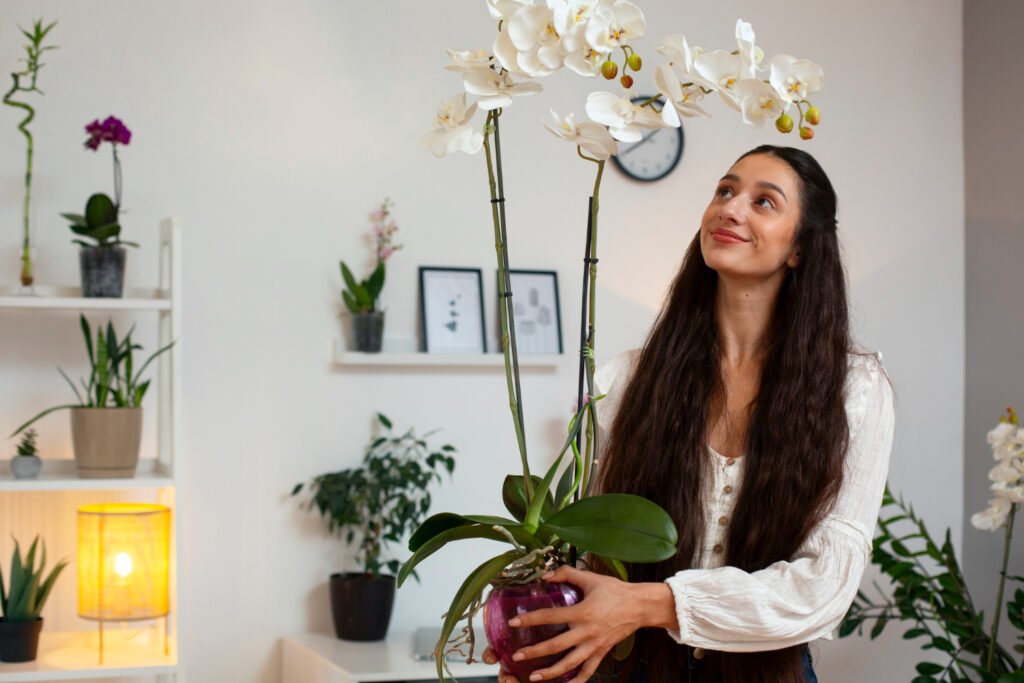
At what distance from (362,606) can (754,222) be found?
190 centimetres

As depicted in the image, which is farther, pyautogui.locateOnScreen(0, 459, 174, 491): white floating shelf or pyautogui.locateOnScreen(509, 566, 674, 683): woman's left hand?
pyautogui.locateOnScreen(0, 459, 174, 491): white floating shelf

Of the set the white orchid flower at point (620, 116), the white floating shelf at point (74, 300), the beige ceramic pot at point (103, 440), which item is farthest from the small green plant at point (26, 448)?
the white orchid flower at point (620, 116)

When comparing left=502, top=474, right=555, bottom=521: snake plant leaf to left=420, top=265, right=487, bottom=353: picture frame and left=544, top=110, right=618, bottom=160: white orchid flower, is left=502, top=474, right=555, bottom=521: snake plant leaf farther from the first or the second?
left=420, top=265, right=487, bottom=353: picture frame

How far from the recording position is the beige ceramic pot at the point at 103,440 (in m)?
2.78

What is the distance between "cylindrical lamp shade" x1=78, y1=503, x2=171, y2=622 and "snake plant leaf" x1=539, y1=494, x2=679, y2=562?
1.94m

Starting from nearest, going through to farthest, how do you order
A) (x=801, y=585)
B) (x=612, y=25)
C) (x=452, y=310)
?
1. (x=612, y=25)
2. (x=801, y=585)
3. (x=452, y=310)

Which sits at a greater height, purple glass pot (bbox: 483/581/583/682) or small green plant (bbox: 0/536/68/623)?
purple glass pot (bbox: 483/581/583/682)

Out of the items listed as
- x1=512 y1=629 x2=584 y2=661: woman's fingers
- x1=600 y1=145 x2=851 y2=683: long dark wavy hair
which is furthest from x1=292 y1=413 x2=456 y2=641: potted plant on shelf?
x1=512 y1=629 x2=584 y2=661: woman's fingers

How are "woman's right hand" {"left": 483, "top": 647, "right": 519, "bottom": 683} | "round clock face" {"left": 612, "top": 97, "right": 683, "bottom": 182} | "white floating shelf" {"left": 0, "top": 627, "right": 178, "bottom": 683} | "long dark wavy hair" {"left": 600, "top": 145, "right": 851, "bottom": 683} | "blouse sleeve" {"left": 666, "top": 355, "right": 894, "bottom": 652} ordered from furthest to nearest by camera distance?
"round clock face" {"left": 612, "top": 97, "right": 683, "bottom": 182}
"white floating shelf" {"left": 0, "top": 627, "right": 178, "bottom": 683}
"long dark wavy hair" {"left": 600, "top": 145, "right": 851, "bottom": 683}
"blouse sleeve" {"left": 666, "top": 355, "right": 894, "bottom": 652}
"woman's right hand" {"left": 483, "top": 647, "right": 519, "bottom": 683}

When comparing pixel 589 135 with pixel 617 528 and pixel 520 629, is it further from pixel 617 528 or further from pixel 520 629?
pixel 520 629

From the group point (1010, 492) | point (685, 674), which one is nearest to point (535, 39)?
point (685, 674)

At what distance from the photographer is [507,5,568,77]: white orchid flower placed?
3.44ft

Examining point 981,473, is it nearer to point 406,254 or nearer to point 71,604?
point 406,254

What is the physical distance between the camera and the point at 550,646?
3.65ft
